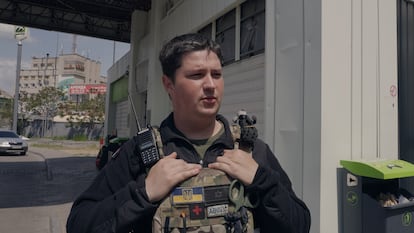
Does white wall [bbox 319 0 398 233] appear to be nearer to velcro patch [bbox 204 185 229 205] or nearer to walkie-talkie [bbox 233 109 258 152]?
walkie-talkie [bbox 233 109 258 152]

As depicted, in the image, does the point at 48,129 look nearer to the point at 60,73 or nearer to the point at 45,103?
the point at 45,103

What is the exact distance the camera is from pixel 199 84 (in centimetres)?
139

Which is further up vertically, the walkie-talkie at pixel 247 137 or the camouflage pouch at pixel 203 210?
the walkie-talkie at pixel 247 137

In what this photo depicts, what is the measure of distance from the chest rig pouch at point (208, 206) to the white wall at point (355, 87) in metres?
1.82

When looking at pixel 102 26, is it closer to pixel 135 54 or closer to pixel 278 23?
pixel 135 54

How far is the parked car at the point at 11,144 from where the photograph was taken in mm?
17450

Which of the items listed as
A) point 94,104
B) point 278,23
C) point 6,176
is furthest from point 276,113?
point 94,104

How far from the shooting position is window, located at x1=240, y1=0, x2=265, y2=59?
4.58 m

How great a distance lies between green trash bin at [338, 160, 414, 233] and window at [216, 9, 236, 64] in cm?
305

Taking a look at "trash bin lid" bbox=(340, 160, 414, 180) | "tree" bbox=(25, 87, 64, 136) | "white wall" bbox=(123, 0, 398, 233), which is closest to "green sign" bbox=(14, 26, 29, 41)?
"tree" bbox=(25, 87, 64, 136)

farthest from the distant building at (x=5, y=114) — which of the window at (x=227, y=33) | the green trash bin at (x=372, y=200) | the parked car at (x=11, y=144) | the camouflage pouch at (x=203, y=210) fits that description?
the camouflage pouch at (x=203, y=210)

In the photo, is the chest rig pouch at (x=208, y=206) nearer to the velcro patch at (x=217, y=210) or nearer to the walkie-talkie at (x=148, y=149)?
the velcro patch at (x=217, y=210)

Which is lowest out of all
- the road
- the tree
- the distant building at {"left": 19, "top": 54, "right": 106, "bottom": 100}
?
the road

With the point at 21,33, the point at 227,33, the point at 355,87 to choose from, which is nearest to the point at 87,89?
the point at 21,33
